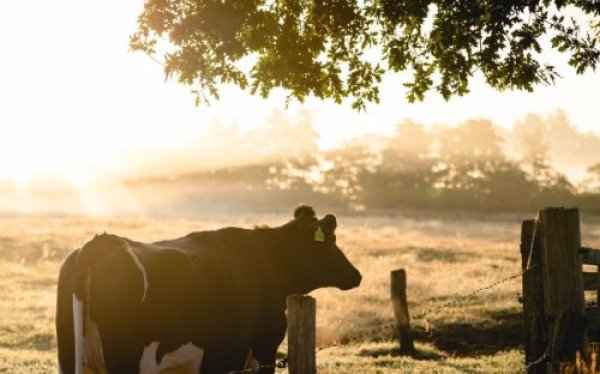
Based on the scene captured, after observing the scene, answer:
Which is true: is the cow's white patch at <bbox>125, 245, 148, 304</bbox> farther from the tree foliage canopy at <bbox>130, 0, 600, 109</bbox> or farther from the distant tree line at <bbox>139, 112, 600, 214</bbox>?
the distant tree line at <bbox>139, 112, 600, 214</bbox>

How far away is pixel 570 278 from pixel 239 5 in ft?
19.3

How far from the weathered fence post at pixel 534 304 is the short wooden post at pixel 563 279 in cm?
14

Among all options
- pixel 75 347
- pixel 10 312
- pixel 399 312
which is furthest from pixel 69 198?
pixel 75 347

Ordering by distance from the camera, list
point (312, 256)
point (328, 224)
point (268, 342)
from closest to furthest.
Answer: point (268, 342) → point (312, 256) → point (328, 224)

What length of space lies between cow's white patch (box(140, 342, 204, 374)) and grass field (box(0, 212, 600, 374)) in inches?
189

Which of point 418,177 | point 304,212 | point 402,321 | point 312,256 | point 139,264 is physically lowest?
point 402,321

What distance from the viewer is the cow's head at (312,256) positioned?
1020 centimetres

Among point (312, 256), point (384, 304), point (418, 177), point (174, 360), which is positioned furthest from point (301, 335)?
point (418, 177)

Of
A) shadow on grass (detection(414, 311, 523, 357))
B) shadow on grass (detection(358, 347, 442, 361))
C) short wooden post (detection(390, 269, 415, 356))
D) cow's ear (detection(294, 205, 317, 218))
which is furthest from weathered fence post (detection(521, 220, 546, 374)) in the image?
short wooden post (detection(390, 269, 415, 356))

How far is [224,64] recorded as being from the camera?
1156 centimetres

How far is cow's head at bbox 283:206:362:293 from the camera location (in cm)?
1020

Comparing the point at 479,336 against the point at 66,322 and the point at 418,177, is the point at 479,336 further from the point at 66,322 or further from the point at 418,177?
the point at 418,177

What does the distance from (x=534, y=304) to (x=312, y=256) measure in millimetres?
3140

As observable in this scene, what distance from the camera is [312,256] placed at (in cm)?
1046
